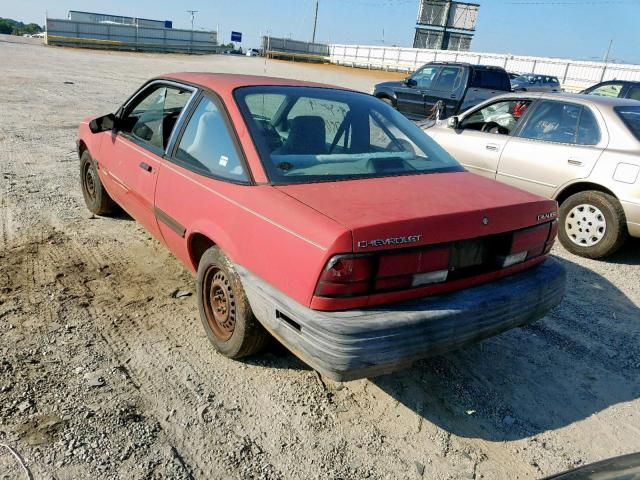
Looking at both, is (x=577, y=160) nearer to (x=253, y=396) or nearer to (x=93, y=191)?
(x=253, y=396)

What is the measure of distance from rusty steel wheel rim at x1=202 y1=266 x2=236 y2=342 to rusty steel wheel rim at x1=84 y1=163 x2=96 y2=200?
103 inches

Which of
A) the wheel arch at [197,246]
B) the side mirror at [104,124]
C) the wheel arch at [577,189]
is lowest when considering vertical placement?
the wheel arch at [197,246]

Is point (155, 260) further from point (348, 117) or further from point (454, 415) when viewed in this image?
point (454, 415)

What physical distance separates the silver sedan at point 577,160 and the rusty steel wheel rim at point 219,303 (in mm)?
3863

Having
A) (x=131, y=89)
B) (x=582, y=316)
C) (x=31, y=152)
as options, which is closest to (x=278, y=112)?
(x=582, y=316)

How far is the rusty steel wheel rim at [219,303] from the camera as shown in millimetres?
3068

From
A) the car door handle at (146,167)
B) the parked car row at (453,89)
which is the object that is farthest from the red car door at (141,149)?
the parked car row at (453,89)

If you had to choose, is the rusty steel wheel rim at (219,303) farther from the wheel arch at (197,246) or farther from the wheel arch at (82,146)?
the wheel arch at (82,146)

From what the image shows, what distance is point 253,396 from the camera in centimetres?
291

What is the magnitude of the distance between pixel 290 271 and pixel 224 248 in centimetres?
59

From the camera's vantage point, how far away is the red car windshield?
299 centimetres

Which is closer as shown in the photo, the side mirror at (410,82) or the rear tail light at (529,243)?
the rear tail light at (529,243)

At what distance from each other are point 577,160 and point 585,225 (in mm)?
673

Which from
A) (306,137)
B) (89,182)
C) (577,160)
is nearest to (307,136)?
(306,137)
